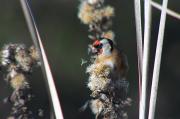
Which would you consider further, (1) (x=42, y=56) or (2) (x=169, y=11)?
(2) (x=169, y=11)

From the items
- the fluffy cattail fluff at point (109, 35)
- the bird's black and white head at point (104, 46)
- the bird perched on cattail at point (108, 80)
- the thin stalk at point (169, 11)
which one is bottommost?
the bird perched on cattail at point (108, 80)

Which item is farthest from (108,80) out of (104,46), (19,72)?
(19,72)

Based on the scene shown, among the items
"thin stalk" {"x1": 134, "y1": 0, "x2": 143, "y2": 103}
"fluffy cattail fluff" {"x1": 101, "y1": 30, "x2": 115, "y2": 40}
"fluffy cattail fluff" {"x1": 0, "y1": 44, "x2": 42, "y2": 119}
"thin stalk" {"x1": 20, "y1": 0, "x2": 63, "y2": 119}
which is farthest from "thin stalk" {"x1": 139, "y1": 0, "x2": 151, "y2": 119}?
"fluffy cattail fluff" {"x1": 0, "y1": 44, "x2": 42, "y2": 119}

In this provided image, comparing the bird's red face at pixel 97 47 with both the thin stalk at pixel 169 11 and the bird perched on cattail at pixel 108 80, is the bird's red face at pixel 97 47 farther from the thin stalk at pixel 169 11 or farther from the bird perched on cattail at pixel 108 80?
the thin stalk at pixel 169 11

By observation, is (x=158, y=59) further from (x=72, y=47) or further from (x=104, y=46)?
(x=72, y=47)

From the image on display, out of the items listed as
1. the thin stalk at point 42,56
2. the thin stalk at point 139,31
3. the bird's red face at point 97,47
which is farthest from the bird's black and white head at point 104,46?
the thin stalk at point 42,56

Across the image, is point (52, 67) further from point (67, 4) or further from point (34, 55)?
point (67, 4)

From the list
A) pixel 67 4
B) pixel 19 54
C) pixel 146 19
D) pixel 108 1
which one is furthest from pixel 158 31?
pixel 19 54
